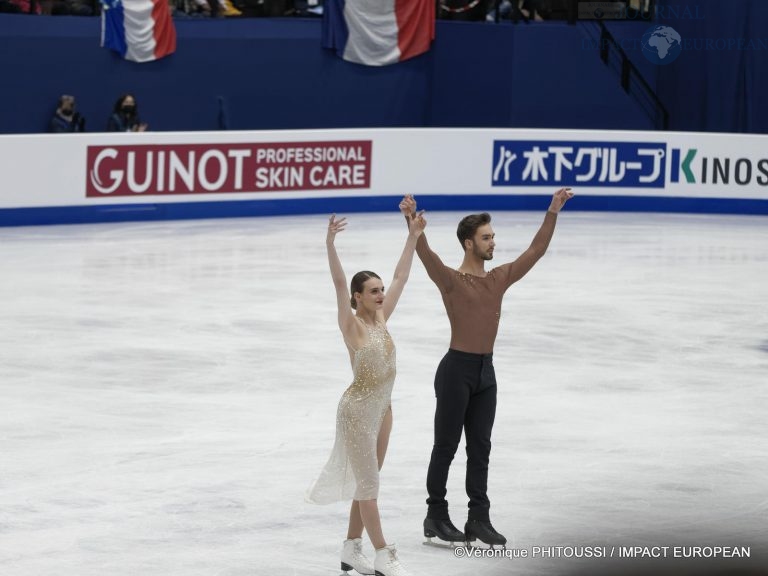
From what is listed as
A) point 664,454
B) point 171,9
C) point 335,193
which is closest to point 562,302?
point 664,454

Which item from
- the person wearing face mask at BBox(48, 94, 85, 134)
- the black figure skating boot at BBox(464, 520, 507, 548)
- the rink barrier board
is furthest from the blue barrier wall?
the black figure skating boot at BBox(464, 520, 507, 548)

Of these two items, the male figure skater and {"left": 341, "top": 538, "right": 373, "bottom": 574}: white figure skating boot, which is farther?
the male figure skater

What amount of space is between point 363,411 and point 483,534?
113 cm

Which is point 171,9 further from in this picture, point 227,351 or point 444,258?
point 227,351

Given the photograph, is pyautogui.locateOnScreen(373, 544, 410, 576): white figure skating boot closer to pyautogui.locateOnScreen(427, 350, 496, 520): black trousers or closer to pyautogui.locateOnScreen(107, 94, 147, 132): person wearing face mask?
pyautogui.locateOnScreen(427, 350, 496, 520): black trousers

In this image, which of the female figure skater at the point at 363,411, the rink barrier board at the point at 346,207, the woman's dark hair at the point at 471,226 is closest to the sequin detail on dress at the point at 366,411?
the female figure skater at the point at 363,411

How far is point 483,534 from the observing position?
768 centimetres

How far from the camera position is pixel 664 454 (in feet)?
32.7

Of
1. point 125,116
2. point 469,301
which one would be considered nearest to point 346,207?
point 125,116

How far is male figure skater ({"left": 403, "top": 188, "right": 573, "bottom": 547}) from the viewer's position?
296 inches

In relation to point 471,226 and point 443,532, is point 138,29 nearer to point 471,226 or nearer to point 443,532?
point 471,226

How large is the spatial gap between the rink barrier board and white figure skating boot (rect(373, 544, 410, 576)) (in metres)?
14.3

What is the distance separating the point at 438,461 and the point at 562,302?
828 centimetres
